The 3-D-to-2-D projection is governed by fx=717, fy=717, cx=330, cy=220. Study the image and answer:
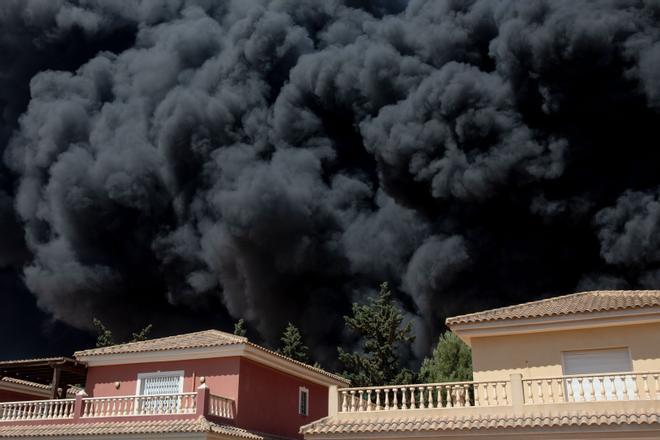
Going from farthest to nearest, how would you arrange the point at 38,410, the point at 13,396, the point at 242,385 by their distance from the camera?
the point at 13,396
the point at 38,410
the point at 242,385

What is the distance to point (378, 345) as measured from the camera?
136ft

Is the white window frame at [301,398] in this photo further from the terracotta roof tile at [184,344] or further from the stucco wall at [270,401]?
the terracotta roof tile at [184,344]

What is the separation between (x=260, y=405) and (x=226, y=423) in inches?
76.4

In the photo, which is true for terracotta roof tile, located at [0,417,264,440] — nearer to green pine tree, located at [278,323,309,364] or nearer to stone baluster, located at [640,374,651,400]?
stone baluster, located at [640,374,651,400]

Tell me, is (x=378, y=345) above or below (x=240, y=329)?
below

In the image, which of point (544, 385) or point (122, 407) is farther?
point (122, 407)

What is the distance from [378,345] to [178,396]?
22.8 metres

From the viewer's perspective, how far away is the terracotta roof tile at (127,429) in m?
18.5

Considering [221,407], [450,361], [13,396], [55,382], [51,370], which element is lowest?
[221,407]

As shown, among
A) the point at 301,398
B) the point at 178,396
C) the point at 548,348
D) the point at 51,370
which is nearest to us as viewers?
the point at 548,348

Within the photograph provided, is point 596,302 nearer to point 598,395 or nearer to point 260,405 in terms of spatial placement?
point 598,395

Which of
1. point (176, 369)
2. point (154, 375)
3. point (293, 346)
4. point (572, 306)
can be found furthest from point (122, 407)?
point (293, 346)

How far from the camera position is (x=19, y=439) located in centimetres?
2092

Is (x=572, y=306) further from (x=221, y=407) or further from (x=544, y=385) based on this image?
(x=221, y=407)
